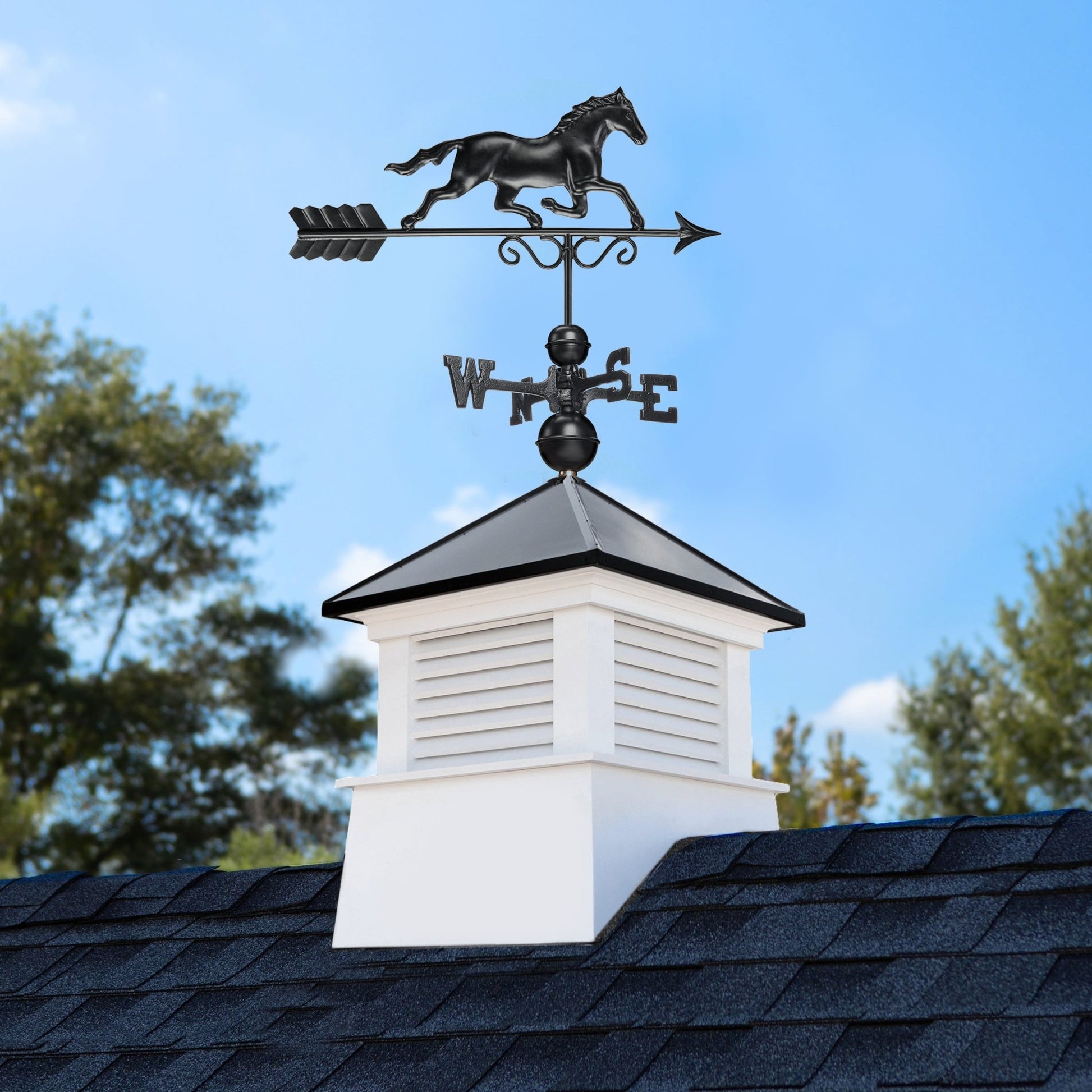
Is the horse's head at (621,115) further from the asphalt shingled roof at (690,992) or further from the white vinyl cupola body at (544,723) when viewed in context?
the asphalt shingled roof at (690,992)

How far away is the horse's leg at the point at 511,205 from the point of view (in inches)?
181

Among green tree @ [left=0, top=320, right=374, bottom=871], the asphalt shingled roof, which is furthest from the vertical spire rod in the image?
green tree @ [left=0, top=320, right=374, bottom=871]

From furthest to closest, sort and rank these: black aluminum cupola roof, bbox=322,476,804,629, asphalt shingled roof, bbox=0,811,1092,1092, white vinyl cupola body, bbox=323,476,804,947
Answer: black aluminum cupola roof, bbox=322,476,804,629, white vinyl cupola body, bbox=323,476,804,947, asphalt shingled roof, bbox=0,811,1092,1092

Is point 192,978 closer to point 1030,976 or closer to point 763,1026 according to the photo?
point 763,1026

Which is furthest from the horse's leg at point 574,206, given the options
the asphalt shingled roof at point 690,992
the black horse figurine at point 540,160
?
the asphalt shingled roof at point 690,992

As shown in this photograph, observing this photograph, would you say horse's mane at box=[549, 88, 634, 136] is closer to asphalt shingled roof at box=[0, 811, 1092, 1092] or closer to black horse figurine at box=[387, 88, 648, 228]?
black horse figurine at box=[387, 88, 648, 228]

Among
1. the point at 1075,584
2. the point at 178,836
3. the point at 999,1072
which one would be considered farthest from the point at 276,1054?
the point at 1075,584

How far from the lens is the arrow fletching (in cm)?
471

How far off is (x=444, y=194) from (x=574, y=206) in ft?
1.43

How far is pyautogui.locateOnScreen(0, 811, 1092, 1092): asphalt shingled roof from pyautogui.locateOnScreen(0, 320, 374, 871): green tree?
1881 cm

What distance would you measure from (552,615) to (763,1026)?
1421 mm

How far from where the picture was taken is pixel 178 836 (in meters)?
23.0

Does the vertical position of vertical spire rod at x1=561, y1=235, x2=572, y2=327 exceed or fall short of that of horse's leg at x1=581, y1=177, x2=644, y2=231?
it falls short

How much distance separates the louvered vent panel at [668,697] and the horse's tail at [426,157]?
1696 millimetres
